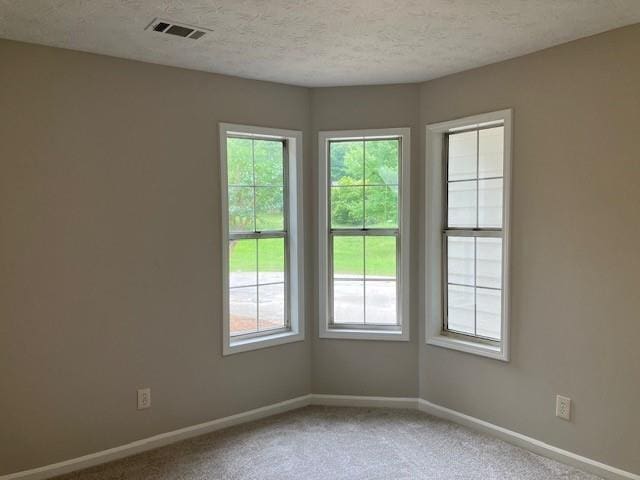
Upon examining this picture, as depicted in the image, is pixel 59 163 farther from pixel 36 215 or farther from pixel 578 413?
pixel 578 413

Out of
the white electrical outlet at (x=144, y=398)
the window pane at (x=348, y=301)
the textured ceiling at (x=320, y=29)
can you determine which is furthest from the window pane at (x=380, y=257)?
the white electrical outlet at (x=144, y=398)

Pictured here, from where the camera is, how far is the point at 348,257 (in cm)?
410

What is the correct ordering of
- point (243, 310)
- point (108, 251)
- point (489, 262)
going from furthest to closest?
point (243, 310) < point (489, 262) < point (108, 251)

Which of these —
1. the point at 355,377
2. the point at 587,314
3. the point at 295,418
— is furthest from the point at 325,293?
the point at 587,314

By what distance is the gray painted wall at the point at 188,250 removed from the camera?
2.83 meters

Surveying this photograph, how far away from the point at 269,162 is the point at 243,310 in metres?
1.19

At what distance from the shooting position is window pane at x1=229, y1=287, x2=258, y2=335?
381 centimetres

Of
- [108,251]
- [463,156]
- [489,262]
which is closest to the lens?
[108,251]

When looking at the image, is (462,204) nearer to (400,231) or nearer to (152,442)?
(400,231)

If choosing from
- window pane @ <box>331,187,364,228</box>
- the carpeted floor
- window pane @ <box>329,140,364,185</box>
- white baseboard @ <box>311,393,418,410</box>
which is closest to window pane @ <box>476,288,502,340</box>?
the carpeted floor

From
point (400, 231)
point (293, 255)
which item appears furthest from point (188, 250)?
point (400, 231)

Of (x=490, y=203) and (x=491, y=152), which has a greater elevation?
(x=491, y=152)

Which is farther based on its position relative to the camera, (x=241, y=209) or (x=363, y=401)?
(x=363, y=401)

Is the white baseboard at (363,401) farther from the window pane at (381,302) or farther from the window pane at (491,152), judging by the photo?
the window pane at (491,152)
